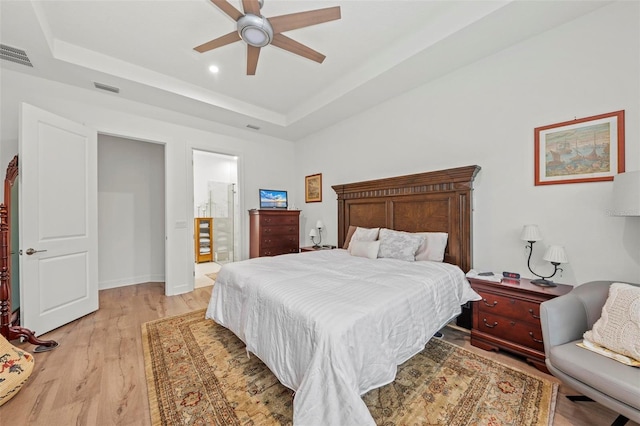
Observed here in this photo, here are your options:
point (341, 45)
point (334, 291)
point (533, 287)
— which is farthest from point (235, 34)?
point (533, 287)

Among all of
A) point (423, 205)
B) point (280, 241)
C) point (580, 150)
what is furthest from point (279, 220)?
point (580, 150)

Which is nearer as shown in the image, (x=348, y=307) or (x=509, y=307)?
(x=348, y=307)

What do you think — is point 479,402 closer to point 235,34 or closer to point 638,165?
point 638,165

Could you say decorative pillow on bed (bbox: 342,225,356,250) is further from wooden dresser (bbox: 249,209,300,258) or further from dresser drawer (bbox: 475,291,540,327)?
dresser drawer (bbox: 475,291,540,327)

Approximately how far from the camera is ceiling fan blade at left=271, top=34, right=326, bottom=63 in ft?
7.18

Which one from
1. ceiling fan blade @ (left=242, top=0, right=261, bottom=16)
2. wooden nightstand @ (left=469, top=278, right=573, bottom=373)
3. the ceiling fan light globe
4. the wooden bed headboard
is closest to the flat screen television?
the wooden bed headboard

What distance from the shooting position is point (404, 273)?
7.23ft

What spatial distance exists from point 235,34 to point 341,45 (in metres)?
1.17

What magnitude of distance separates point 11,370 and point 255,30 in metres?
3.06

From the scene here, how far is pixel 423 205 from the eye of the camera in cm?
310

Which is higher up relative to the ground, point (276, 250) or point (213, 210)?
point (213, 210)

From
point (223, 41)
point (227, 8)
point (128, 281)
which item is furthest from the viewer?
point (128, 281)

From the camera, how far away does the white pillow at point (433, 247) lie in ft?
9.06

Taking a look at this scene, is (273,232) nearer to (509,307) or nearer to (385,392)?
(385,392)
